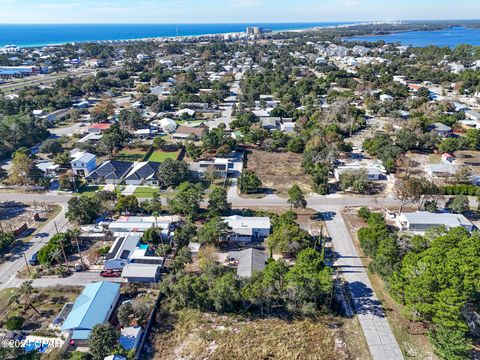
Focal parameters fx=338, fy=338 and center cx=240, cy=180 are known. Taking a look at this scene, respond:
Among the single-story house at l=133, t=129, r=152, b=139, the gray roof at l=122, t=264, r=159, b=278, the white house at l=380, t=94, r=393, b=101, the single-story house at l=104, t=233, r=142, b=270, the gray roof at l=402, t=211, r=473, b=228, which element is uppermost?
the white house at l=380, t=94, r=393, b=101

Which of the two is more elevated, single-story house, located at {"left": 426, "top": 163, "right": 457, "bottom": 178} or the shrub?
single-story house, located at {"left": 426, "top": 163, "right": 457, "bottom": 178}

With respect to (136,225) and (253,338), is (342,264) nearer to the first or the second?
(253,338)

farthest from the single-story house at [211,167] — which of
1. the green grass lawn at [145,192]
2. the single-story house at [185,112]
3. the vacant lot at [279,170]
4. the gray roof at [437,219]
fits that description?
the single-story house at [185,112]

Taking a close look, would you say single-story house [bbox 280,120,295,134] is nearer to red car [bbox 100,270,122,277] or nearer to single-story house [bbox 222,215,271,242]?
single-story house [bbox 222,215,271,242]

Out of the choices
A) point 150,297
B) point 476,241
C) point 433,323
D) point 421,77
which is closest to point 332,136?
point 476,241

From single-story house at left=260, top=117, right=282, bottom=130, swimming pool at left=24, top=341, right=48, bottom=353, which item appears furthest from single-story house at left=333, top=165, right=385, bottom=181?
swimming pool at left=24, top=341, right=48, bottom=353

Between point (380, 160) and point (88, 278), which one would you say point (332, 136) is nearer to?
point (380, 160)
